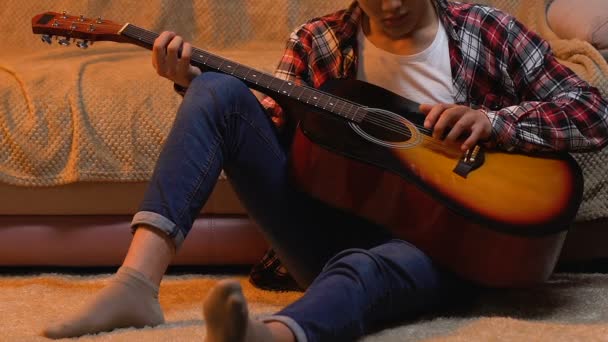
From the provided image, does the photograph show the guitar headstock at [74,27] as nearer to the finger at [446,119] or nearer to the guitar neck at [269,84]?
the guitar neck at [269,84]

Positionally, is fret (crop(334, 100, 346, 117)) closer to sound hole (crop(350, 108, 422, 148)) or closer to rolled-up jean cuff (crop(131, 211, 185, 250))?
sound hole (crop(350, 108, 422, 148))

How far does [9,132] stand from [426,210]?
80 cm

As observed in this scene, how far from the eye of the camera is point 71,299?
1288 mm

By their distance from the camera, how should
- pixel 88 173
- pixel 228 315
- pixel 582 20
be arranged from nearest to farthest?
pixel 228 315, pixel 88 173, pixel 582 20

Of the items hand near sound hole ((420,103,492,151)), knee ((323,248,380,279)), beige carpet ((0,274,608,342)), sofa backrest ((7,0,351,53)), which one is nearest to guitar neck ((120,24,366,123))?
hand near sound hole ((420,103,492,151))

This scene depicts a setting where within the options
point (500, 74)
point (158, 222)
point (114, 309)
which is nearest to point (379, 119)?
point (500, 74)

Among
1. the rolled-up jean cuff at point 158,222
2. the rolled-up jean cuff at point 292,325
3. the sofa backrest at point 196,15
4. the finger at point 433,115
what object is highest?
the finger at point 433,115

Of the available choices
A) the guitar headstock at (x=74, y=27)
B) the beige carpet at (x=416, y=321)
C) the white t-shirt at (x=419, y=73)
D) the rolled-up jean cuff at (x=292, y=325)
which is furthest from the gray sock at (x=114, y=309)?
the white t-shirt at (x=419, y=73)

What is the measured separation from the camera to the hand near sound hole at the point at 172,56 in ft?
3.54

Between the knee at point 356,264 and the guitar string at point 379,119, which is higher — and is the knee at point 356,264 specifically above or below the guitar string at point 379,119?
below

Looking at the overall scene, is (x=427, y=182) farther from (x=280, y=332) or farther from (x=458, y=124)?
(x=280, y=332)

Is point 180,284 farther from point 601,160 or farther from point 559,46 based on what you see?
point 559,46

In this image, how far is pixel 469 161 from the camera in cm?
106

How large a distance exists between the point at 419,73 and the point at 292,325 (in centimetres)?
54
